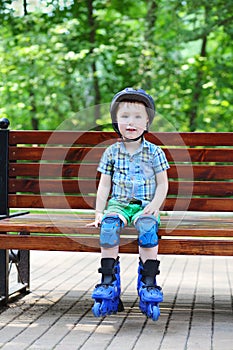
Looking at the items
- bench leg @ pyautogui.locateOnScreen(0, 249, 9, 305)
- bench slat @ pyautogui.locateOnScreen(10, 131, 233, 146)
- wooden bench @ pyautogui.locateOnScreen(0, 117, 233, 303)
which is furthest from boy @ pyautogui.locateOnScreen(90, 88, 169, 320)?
bench leg @ pyautogui.locateOnScreen(0, 249, 9, 305)

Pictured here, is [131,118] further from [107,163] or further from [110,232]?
[110,232]

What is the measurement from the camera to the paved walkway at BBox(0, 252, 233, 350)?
4.20 meters

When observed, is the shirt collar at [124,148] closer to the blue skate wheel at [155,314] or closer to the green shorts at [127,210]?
the green shorts at [127,210]

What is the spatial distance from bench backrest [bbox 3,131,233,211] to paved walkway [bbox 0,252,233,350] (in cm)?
62

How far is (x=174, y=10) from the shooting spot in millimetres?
14109

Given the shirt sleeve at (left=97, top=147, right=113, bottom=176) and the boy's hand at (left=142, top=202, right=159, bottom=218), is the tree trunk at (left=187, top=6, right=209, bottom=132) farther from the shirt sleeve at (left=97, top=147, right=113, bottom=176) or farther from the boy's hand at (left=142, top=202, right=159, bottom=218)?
the boy's hand at (left=142, top=202, right=159, bottom=218)

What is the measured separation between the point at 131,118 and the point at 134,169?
0.30 m

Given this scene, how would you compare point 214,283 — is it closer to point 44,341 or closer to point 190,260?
point 190,260

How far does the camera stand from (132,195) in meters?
4.84

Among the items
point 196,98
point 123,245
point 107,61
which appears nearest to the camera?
point 123,245

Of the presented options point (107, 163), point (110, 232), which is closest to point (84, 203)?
point (107, 163)

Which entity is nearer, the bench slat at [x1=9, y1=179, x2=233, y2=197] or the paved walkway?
the paved walkway

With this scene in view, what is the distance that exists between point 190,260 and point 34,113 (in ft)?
26.8

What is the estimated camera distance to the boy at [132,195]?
4.54m
